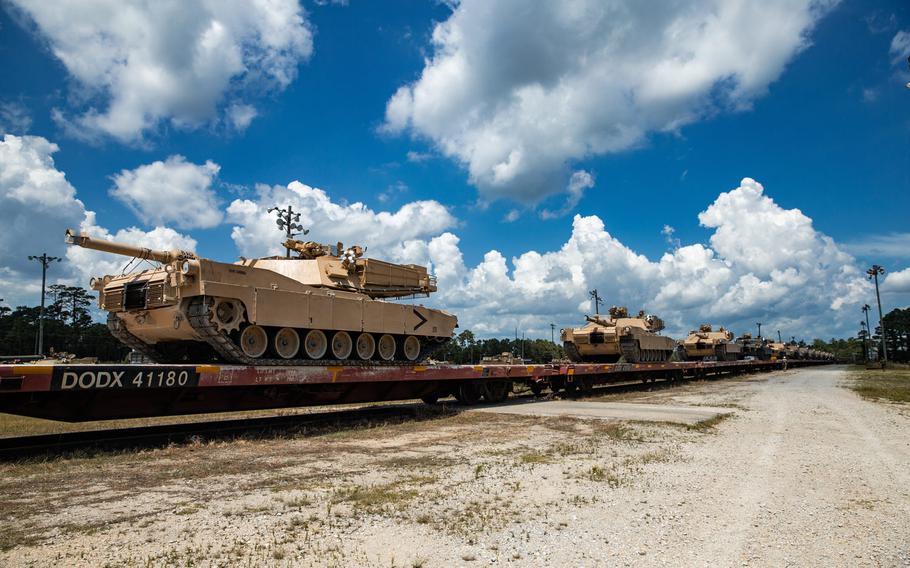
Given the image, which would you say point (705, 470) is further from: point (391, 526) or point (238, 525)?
point (238, 525)

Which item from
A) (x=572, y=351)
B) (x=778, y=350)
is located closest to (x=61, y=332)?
(x=572, y=351)

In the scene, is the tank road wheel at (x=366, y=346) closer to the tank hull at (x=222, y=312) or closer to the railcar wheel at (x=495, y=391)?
the tank hull at (x=222, y=312)

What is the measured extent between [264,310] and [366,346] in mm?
3677

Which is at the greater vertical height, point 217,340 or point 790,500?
point 217,340

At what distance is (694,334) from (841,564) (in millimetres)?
46840

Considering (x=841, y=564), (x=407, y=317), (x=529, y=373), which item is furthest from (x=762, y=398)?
(x=841, y=564)

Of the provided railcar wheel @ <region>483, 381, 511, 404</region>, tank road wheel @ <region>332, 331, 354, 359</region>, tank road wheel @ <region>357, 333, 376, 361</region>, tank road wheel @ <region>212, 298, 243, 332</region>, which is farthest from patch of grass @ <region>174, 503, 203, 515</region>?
railcar wheel @ <region>483, 381, 511, 404</region>

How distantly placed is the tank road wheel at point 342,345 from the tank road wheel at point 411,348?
221 centimetres

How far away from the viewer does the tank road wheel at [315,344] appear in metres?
14.2

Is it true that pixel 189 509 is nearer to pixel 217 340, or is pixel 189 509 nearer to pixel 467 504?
pixel 467 504

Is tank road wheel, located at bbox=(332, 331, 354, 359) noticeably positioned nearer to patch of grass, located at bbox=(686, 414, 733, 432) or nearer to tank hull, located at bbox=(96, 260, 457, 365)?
tank hull, located at bbox=(96, 260, 457, 365)

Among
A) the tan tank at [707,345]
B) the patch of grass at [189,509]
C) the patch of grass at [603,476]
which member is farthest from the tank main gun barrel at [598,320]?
the patch of grass at [189,509]

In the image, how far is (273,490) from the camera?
682cm

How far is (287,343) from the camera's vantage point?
45.3ft
